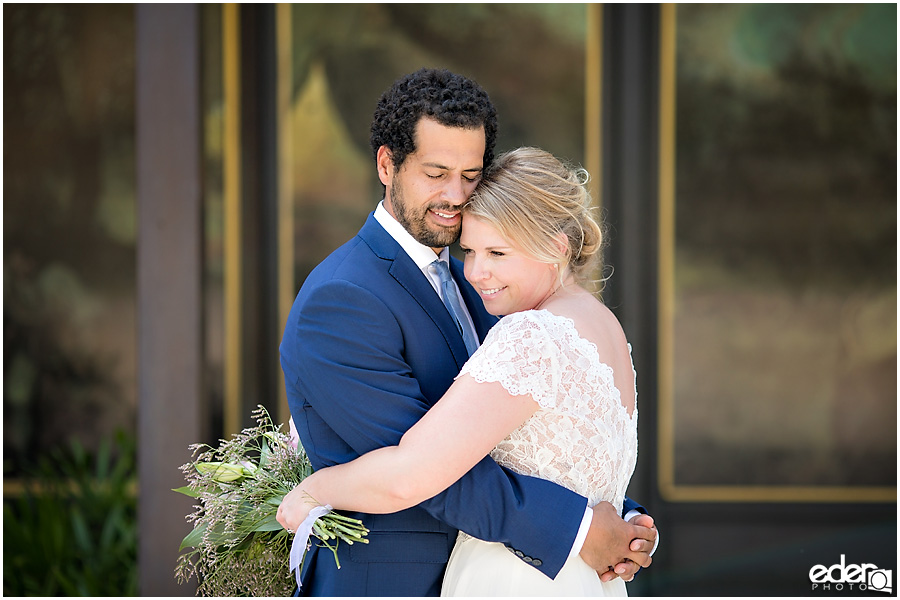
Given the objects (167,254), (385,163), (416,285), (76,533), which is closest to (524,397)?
(416,285)

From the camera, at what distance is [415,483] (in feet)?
6.31

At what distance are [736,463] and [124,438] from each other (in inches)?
152

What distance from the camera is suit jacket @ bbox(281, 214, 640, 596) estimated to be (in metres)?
2.01

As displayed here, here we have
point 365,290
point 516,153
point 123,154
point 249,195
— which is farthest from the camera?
point 123,154

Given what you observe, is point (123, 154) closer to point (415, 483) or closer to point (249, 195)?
point (249, 195)

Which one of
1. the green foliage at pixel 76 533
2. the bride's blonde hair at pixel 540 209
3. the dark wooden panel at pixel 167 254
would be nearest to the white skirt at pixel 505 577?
the bride's blonde hair at pixel 540 209

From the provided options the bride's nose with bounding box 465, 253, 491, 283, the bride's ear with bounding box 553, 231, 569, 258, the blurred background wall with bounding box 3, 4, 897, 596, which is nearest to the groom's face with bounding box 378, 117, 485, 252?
the bride's nose with bounding box 465, 253, 491, 283

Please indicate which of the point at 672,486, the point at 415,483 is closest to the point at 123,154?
the point at 672,486

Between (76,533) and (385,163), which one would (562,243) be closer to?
(385,163)

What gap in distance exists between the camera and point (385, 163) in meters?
2.39

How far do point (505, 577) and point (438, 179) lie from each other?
3.32 ft

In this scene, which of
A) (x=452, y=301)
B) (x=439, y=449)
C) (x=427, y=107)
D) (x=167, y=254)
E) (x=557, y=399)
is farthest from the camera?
(x=167, y=254)

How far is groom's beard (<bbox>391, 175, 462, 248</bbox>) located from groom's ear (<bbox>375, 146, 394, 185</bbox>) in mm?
57

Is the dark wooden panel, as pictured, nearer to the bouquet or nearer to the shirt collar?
the bouquet
